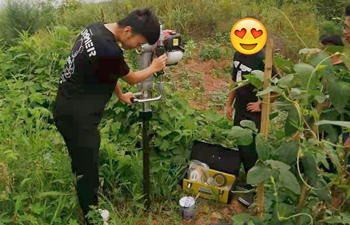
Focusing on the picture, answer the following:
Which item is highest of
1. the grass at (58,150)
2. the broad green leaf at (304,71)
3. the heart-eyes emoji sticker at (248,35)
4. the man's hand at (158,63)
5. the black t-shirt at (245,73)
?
the heart-eyes emoji sticker at (248,35)

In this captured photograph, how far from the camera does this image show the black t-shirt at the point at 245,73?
2.93 metres

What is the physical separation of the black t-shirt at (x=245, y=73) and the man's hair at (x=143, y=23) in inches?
34.7

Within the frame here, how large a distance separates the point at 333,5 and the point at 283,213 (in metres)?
7.43

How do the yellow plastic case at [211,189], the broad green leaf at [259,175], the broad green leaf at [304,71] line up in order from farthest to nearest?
1. the yellow plastic case at [211,189]
2. the broad green leaf at [259,175]
3. the broad green leaf at [304,71]

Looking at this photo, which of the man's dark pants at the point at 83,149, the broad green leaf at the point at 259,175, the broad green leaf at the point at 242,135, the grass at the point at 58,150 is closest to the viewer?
the broad green leaf at the point at 259,175

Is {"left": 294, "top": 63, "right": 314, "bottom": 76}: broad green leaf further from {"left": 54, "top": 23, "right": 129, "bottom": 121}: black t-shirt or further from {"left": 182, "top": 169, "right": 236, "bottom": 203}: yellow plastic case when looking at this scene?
{"left": 182, "top": 169, "right": 236, "bottom": 203}: yellow plastic case

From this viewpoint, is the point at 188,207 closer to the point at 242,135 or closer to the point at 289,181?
the point at 242,135

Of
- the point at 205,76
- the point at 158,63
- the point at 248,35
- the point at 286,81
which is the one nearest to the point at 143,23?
the point at 158,63

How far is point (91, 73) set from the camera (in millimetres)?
2355

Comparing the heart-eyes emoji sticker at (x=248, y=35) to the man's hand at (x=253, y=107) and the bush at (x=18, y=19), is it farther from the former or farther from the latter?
the bush at (x=18, y=19)

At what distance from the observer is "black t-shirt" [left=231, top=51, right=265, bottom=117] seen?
293 centimetres

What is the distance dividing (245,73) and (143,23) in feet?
3.27

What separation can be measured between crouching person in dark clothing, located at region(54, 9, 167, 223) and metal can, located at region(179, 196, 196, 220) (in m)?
0.67

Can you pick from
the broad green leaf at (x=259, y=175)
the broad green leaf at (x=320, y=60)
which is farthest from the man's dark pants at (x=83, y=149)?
the broad green leaf at (x=320, y=60)
